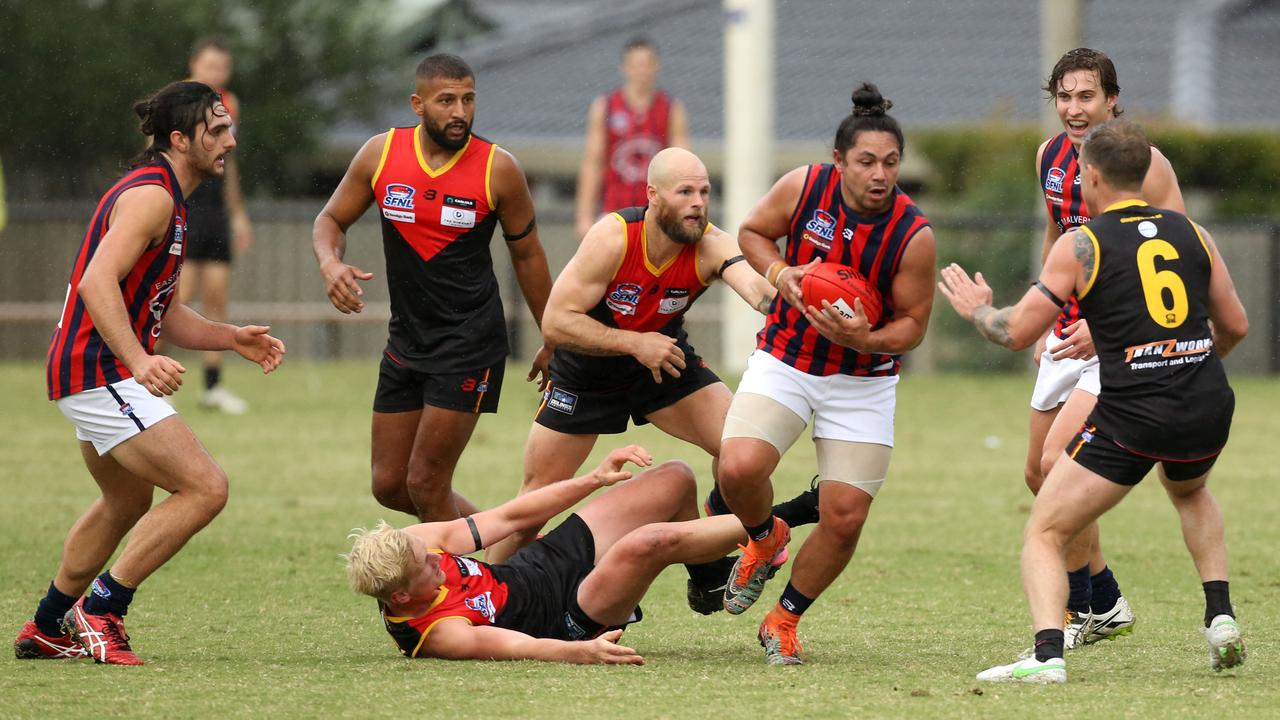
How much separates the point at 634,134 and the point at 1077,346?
8018 mm

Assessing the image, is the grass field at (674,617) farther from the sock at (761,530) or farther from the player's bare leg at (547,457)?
the player's bare leg at (547,457)

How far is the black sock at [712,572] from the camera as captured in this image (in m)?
6.78

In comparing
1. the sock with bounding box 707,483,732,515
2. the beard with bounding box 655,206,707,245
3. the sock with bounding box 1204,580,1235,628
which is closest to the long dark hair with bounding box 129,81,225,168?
the beard with bounding box 655,206,707,245

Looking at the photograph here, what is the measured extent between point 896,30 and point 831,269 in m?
24.2

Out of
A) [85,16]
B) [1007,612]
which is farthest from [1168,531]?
[85,16]

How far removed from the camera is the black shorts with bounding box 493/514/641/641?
20.5 feet

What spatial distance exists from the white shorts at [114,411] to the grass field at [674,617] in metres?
0.83

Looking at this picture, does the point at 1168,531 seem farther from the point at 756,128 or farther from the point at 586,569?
the point at 756,128

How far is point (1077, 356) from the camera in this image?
6496 mm

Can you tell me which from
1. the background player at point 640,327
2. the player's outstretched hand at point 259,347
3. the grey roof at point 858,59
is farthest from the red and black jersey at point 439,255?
the grey roof at point 858,59

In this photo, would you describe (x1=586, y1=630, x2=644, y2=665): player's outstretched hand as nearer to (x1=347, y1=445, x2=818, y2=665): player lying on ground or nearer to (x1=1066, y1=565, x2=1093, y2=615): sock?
(x1=347, y1=445, x2=818, y2=665): player lying on ground

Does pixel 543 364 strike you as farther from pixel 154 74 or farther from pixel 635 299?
pixel 154 74

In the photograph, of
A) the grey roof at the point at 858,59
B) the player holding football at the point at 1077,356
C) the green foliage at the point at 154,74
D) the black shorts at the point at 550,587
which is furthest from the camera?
the grey roof at the point at 858,59

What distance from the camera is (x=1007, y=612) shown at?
7301mm
